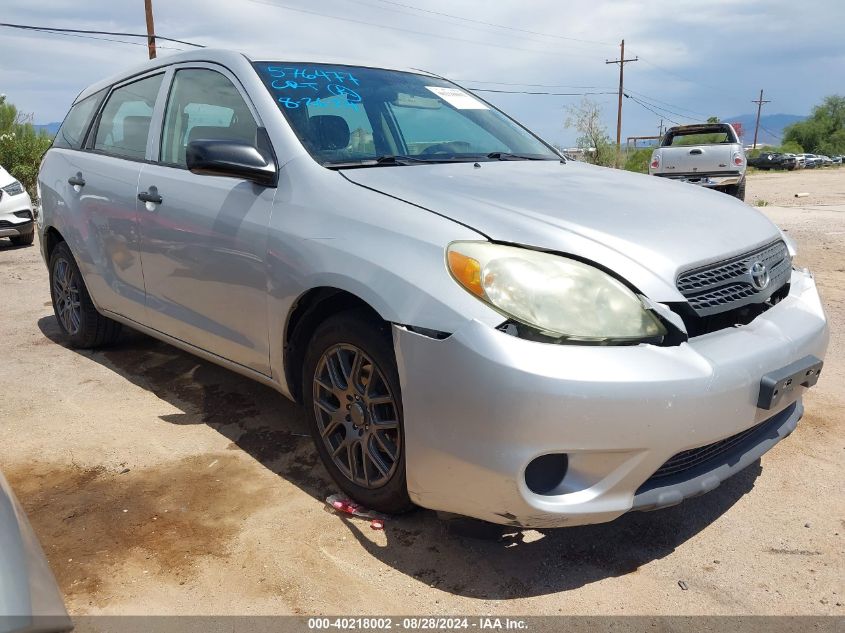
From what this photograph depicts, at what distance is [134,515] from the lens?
2756mm

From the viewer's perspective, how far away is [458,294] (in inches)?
83.7

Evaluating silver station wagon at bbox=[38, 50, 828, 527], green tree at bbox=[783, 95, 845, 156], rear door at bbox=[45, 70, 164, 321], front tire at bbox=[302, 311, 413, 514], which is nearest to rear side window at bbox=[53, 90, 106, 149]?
rear door at bbox=[45, 70, 164, 321]

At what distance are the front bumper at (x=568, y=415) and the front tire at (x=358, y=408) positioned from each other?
16 centimetres

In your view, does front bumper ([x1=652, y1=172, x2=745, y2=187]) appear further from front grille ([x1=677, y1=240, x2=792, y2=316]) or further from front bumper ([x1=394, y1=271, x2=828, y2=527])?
front bumper ([x1=394, y1=271, x2=828, y2=527])

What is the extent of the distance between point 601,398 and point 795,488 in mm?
1463

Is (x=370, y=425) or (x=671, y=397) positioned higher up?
(x=671, y=397)

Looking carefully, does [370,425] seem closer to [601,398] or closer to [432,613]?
[432,613]

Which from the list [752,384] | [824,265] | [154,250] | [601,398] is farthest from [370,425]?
[824,265]

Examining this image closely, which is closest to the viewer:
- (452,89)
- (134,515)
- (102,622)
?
(102,622)

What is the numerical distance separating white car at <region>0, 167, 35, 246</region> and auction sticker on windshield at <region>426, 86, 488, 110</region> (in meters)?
7.82

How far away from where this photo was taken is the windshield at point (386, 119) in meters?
2.99

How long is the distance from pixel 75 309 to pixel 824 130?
9536 centimetres

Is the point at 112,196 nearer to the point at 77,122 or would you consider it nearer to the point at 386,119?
the point at 77,122

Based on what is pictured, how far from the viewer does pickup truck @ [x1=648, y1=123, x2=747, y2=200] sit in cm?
1281
